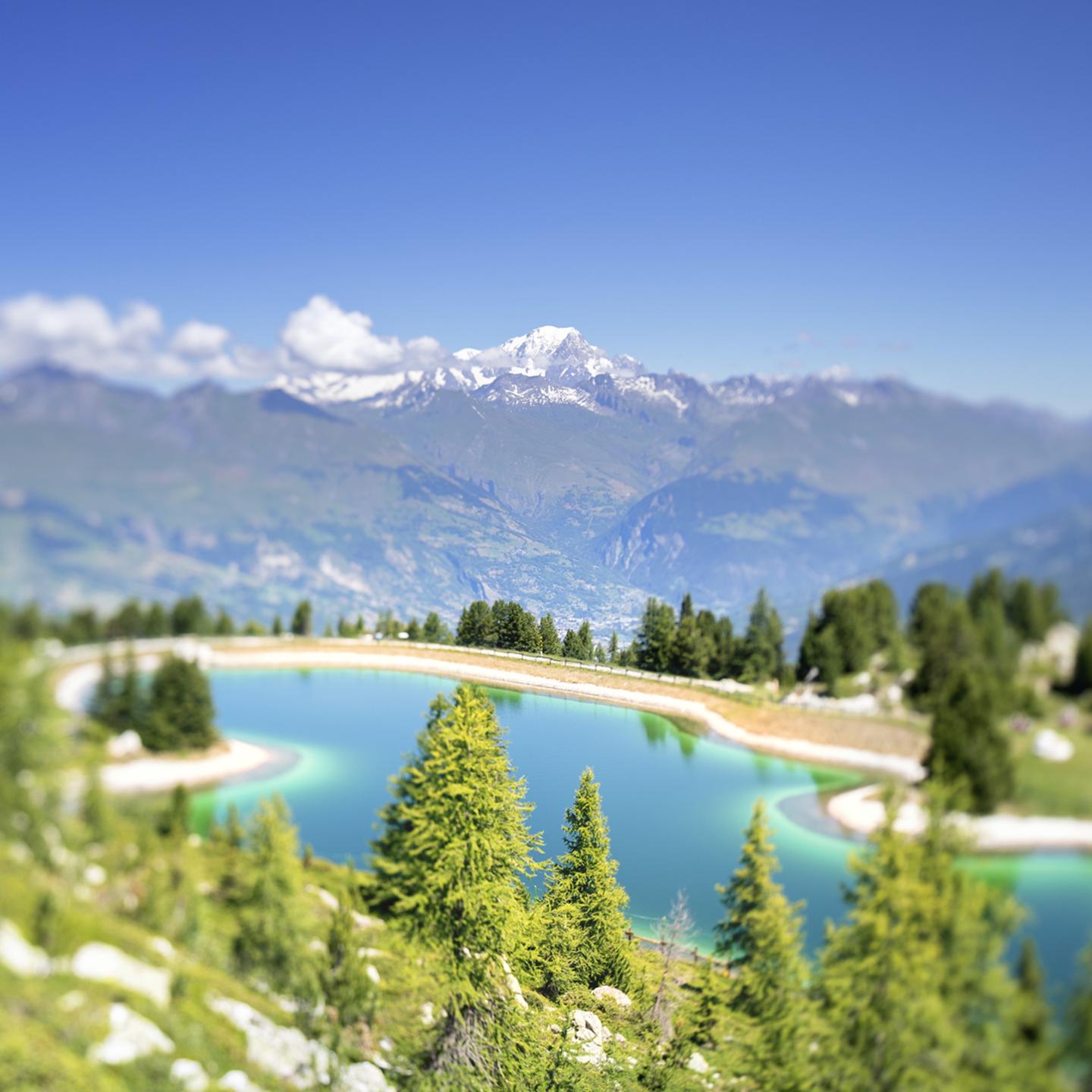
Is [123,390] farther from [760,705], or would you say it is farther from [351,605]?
[760,705]

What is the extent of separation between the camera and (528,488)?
15883mm

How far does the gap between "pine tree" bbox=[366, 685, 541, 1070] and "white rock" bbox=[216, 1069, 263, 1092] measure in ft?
8.87

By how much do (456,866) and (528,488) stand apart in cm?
689

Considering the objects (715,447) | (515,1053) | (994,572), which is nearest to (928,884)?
(994,572)

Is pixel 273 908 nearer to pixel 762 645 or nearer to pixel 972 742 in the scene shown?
pixel 762 645

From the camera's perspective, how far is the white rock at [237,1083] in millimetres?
8223

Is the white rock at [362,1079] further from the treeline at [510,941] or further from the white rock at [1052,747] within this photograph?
the white rock at [1052,747]

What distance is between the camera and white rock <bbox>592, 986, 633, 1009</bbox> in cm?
1656

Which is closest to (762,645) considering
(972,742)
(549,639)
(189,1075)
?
(972,742)

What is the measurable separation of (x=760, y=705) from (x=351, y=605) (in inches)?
220

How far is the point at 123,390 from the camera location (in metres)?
9.46

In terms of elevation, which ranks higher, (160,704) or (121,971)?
(160,704)

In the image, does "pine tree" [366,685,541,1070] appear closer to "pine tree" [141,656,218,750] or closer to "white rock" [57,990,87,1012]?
"pine tree" [141,656,218,750]

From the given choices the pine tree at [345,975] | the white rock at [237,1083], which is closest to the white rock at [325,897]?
the pine tree at [345,975]
